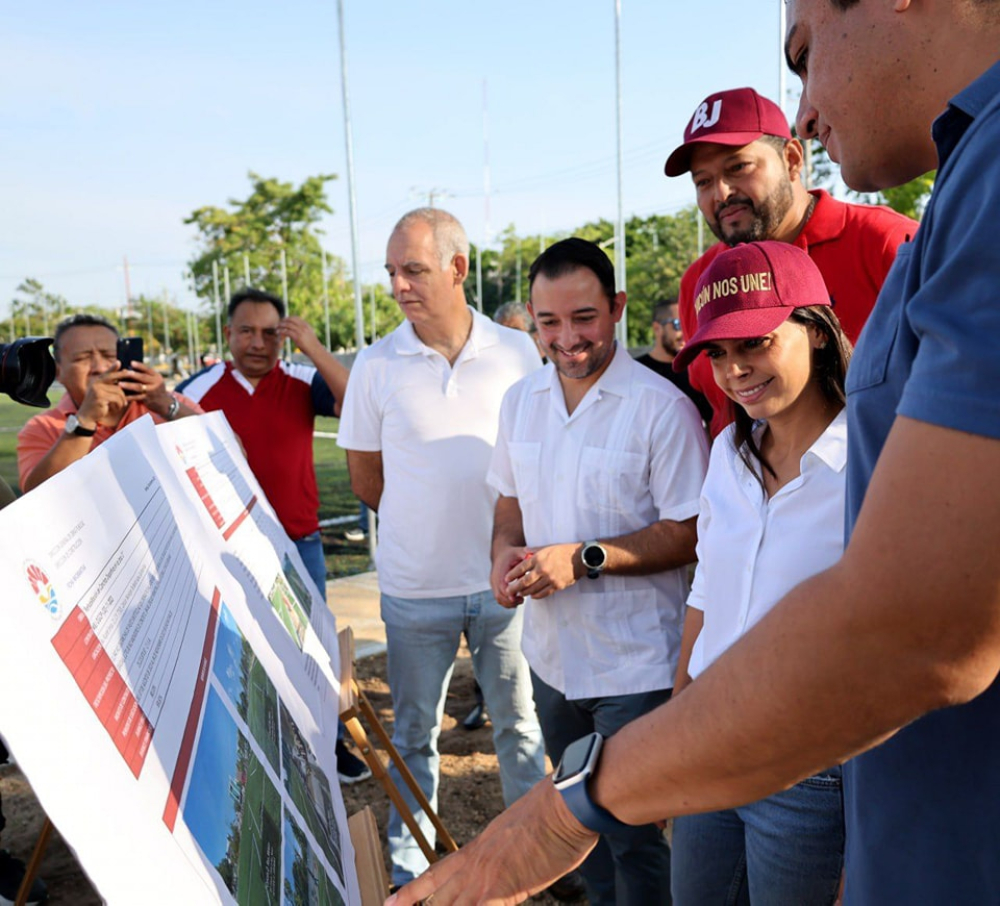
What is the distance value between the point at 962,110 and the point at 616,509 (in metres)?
1.94

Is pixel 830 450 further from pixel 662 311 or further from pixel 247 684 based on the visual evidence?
pixel 662 311

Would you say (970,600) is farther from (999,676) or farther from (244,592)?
(244,592)

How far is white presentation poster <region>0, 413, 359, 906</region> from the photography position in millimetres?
918

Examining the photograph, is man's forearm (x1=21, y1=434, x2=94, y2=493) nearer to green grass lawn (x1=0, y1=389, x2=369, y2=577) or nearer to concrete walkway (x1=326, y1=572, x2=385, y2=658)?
green grass lawn (x1=0, y1=389, x2=369, y2=577)

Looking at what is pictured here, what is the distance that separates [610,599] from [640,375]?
728 mm

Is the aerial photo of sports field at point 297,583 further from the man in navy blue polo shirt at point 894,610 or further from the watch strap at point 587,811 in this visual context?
the watch strap at point 587,811

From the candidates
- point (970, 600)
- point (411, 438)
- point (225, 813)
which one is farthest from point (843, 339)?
point (411, 438)

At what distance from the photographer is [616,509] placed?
8.84 feet

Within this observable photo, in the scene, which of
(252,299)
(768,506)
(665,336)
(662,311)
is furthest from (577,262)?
(662,311)

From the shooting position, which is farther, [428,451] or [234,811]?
[428,451]

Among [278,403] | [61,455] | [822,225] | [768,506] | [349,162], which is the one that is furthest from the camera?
[349,162]

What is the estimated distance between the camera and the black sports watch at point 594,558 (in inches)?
101

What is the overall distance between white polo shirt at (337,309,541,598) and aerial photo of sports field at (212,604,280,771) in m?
1.56

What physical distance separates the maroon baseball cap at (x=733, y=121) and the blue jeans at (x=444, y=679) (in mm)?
1851
